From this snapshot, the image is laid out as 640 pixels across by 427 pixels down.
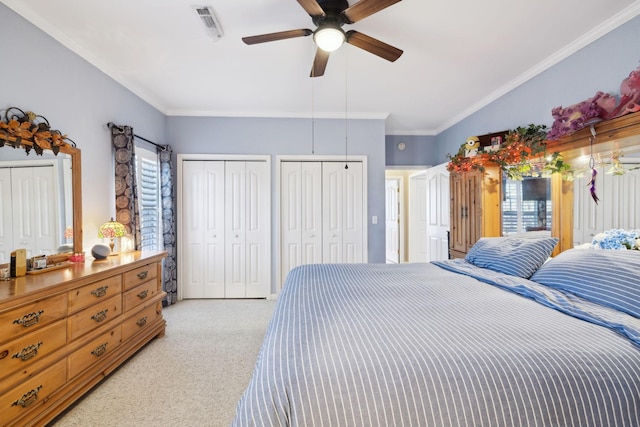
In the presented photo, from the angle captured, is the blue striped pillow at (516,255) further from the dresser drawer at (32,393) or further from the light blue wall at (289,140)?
the dresser drawer at (32,393)

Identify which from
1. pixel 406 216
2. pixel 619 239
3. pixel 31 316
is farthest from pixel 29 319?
pixel 406 216

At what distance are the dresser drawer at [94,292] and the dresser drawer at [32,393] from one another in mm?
326

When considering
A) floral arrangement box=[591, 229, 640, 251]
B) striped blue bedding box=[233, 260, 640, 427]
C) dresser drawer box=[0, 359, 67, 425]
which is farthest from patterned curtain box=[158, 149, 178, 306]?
floral arrangement box=[591, 229, 640, 251]

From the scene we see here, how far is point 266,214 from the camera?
3984 mm

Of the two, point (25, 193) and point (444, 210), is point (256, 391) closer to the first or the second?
point (25, 193)

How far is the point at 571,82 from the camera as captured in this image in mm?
2408

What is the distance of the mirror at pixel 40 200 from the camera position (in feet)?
5.98

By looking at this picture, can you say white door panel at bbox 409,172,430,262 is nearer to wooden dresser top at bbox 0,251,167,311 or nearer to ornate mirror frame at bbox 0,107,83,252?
wooden dresser top at bbox 0,251,167,311

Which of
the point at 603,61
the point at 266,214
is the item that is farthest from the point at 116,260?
the point at 603,61

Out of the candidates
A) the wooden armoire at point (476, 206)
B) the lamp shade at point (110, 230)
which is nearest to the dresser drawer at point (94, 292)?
the lamp shade at point (110, 230)

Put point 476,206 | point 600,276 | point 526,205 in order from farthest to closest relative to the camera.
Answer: point 476,206 < point 526,205 < point 600,276

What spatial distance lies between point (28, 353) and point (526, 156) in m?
3.77

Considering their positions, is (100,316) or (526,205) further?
(526,205)

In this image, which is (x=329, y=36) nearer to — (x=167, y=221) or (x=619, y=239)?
(x=619, y=239)
